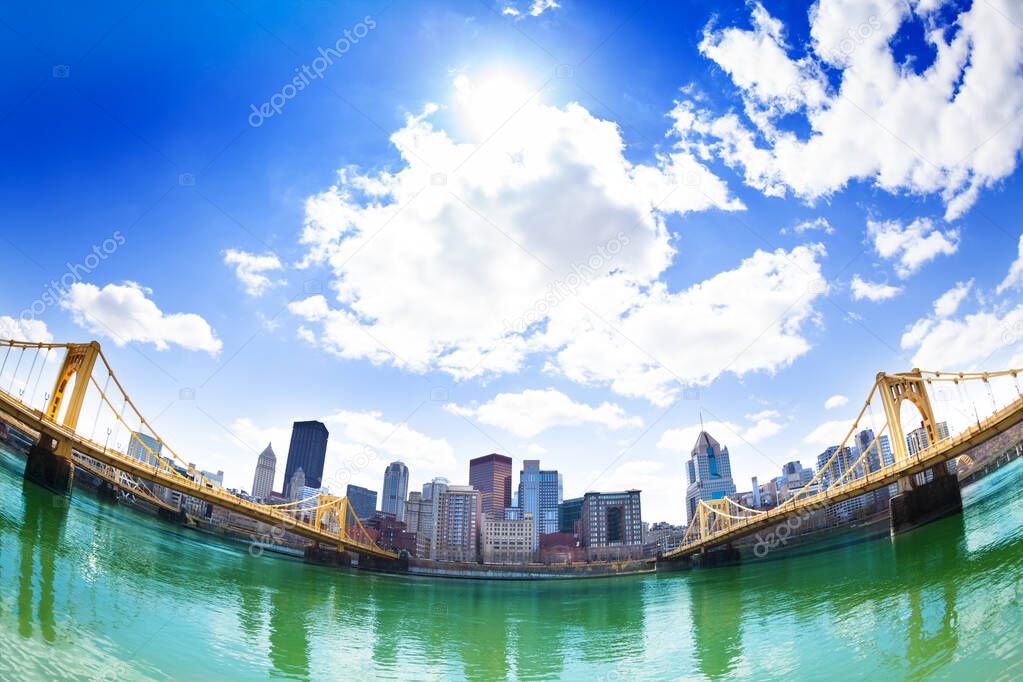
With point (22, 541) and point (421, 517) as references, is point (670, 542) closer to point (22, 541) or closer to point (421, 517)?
point (421, 517)

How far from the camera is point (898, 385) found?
167 ft

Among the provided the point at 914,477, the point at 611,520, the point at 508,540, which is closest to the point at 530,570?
the point at 508,540

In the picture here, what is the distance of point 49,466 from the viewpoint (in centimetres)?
4262

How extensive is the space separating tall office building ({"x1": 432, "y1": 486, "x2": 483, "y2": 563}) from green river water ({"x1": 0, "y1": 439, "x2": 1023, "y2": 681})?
14139 centimetres

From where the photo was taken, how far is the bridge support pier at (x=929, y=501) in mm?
42000

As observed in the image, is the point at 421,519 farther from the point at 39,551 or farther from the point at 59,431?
the point at 39,551

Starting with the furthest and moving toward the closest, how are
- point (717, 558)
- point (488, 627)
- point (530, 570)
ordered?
point (530, 570) → point (717, 558) → point (488, 627)

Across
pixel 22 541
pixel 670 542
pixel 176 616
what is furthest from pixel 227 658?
pixel 670 542

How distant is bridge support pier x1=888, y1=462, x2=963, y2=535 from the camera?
42.0m

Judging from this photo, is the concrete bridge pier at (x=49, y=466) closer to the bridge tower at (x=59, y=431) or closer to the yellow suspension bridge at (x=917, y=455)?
the bridge tower at (x=59, y=431)

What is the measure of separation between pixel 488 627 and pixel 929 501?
131 feet

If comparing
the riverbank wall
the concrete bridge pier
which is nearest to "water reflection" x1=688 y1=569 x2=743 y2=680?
the concrete bridge pier

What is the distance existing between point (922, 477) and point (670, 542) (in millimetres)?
145838

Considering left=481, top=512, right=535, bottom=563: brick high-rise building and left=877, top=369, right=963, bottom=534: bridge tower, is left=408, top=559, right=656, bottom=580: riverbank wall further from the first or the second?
left=877, top=369, right=963, bottom=534: bridge tower
